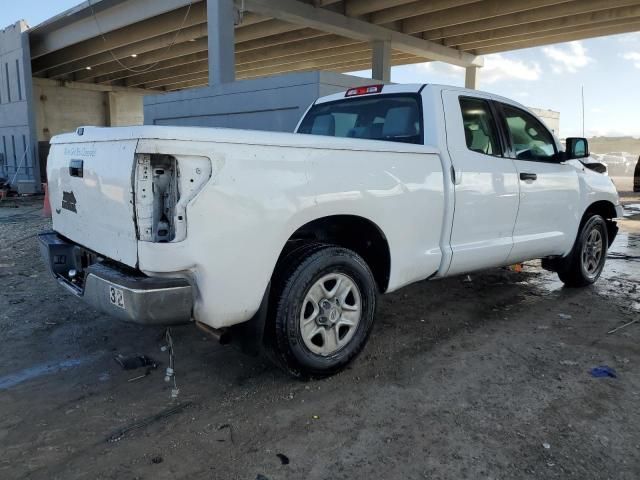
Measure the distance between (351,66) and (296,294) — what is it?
24.4 meters

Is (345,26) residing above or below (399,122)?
above

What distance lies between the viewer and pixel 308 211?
3094 millimetres

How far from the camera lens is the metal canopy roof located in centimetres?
1536

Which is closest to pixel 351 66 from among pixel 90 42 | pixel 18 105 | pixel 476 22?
pixel 476 22

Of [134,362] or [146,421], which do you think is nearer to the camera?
[146,421]

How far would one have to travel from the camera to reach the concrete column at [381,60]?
693 inches

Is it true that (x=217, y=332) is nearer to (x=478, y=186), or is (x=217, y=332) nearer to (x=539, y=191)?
(x=478, y=186)

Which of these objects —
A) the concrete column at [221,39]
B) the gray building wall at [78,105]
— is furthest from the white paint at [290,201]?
the gray building wall at [78,105]

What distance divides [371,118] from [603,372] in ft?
8.66

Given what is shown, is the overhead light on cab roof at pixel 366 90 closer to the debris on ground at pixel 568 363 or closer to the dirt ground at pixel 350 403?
the dirt ground at pixel 350 403

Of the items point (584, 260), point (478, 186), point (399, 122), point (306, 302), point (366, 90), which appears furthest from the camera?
point (584, 260)

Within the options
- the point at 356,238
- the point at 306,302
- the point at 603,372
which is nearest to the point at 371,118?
the point at 356,238

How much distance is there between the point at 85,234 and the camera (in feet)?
11.2

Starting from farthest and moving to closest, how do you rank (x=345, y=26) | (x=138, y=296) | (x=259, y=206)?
(x=345, y=26)
(x=259, y=206)
(x=138, y=296)
